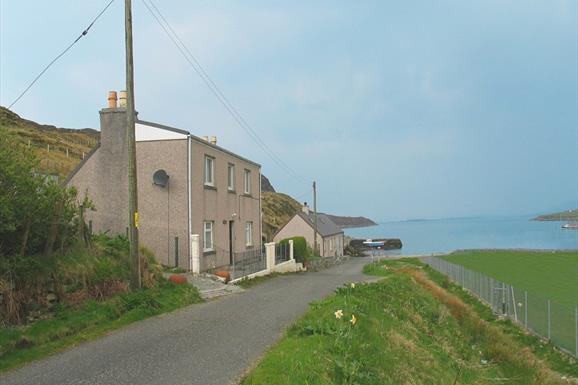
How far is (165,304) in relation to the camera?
14.6m

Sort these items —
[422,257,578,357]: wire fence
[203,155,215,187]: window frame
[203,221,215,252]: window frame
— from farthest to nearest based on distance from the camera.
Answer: [203,155,215,187]: window frame → [203,221,215,252]: window frame → [422,257,578,357]: wire fence

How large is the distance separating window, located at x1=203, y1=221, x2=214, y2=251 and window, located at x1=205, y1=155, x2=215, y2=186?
6.30ft

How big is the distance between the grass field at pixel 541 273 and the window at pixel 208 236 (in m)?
22.1

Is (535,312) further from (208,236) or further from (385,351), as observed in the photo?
(385,351)

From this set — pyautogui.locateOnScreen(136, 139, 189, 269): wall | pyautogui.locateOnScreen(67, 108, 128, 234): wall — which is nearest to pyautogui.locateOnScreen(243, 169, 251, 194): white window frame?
pyautogui.locateOnScreen(136, 139, 189, 269): wall

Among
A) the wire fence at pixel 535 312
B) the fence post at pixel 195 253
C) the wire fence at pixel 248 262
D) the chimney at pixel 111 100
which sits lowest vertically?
the wire fence at pixel 535 312

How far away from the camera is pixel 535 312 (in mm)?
22906

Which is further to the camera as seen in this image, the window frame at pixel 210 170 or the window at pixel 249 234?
the window at pixel 249 234

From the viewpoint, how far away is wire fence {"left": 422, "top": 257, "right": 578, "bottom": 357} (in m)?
20.0

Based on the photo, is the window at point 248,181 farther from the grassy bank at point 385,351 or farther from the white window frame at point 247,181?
the grassy bank at point 385,351

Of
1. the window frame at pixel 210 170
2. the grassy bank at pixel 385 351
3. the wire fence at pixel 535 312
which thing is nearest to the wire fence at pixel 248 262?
the window frame at pixel 210 170

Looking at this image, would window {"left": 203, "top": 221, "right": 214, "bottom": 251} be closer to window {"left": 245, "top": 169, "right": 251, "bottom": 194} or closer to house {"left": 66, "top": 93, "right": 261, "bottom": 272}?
house {"left": 66, "top": 93, "right": 261, "bottom": 272}

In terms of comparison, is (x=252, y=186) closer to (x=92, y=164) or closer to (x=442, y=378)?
(x=92, y=164)

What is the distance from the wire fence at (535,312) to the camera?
1998cm
